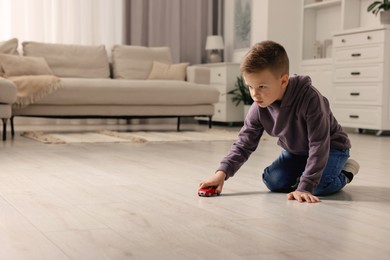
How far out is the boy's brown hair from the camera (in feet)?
6.00

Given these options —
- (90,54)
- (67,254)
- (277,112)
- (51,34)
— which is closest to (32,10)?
(51,34)

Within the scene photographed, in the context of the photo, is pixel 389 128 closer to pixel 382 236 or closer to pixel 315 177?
pixel 315 177

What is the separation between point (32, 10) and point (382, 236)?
562 centimetres

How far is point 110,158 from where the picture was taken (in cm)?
323

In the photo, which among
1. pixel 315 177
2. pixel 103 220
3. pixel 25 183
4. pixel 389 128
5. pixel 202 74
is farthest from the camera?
pixel 202 74

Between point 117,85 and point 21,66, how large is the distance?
2.88 ft

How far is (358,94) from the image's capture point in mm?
5402

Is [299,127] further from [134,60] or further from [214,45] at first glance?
[214,45]

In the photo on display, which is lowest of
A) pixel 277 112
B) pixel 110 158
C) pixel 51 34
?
pixel 110 158

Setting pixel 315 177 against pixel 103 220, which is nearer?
pixel 103 220

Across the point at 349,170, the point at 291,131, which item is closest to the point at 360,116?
the point at 349,170

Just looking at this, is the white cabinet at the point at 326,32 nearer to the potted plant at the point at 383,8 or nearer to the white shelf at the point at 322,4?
the white shelf at the point at 322,4

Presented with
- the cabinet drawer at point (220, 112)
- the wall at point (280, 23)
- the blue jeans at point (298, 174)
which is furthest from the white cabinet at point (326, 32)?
the blue jeans at point (298, 174)

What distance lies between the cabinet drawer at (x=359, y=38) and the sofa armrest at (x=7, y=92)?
2.86 meters
